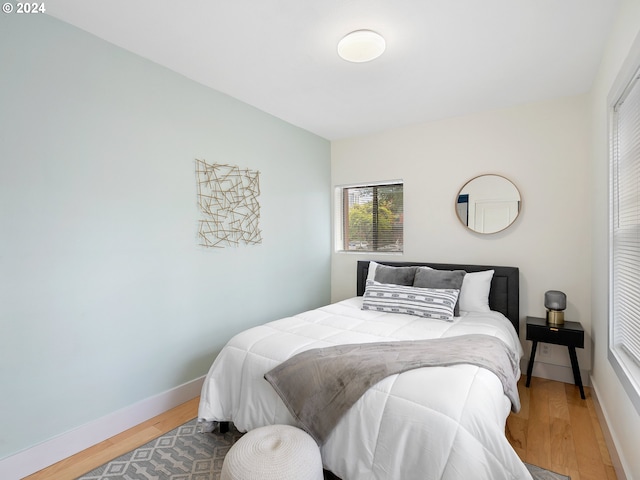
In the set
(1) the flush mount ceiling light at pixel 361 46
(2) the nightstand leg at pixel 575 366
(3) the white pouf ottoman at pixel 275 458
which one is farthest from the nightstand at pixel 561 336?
(1) the flush mount ceiling light at pixel 361 46

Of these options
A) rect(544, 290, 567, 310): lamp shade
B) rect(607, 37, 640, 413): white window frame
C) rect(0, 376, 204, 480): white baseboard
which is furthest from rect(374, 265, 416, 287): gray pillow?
rect(0, 376, 204, 480): white baseboard

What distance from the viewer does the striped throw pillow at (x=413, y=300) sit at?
8.83 feet

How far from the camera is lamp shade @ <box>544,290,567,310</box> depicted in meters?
2.75

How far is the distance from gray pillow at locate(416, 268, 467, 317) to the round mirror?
58 cm

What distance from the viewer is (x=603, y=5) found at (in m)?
1.78

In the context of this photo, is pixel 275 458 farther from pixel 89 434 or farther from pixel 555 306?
pixel 555 306

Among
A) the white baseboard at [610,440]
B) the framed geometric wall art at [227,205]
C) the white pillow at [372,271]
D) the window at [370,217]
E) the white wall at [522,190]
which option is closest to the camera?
the white baseboard at [610,440]

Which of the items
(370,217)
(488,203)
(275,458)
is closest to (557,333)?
(488,203)

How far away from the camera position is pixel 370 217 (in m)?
4.09

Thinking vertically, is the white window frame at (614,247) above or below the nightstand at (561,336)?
above

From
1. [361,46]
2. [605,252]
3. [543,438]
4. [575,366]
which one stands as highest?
[361,46]

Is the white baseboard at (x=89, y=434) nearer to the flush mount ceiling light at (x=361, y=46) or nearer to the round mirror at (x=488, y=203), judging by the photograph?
the flush mount ceiling light at (x=361, y=46)

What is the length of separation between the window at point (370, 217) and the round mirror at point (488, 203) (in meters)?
0.71

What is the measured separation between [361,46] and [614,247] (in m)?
1.95
